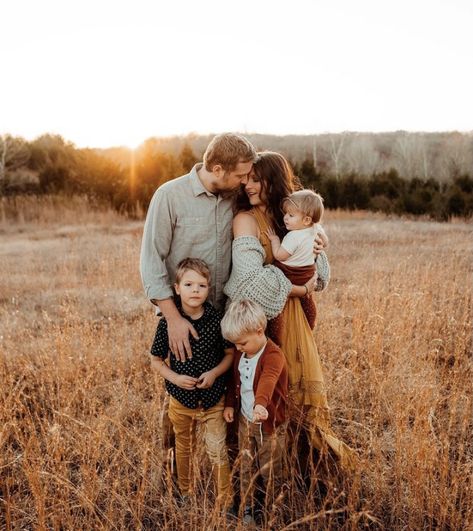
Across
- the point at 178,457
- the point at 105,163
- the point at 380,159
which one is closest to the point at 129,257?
the point at 178,457

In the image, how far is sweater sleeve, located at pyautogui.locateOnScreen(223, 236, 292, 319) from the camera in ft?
8.29

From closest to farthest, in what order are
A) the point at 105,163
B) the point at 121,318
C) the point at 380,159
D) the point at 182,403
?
the point at 182,403 < the point at 121,318 < the point at 105,163 < the point at 380,159

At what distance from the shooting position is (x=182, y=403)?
8.80 ft

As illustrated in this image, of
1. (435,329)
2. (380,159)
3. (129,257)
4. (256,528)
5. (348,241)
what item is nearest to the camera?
(256,528)

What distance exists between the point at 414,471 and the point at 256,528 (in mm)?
850

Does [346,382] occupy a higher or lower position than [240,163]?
lower

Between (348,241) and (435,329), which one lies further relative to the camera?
(348,241)

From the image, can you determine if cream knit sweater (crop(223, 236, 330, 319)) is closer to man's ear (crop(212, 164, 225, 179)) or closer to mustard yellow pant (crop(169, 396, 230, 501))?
man's ear (crop(212, 164, 225, 179))

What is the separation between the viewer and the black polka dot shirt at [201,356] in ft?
8.66

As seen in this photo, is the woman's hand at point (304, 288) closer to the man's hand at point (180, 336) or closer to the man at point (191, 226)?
the man at point (191, 226)

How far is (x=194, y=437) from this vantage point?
2811 mm

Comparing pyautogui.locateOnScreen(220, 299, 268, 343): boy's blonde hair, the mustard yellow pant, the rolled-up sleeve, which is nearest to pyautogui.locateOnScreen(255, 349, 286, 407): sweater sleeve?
pyautogui.locateOnScreen(220, 299, 268, 343): boy's blonde hair

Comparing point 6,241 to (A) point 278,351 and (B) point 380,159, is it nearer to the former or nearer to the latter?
(A) point 278,351

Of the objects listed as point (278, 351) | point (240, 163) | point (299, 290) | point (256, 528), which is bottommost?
point (256, 528)
